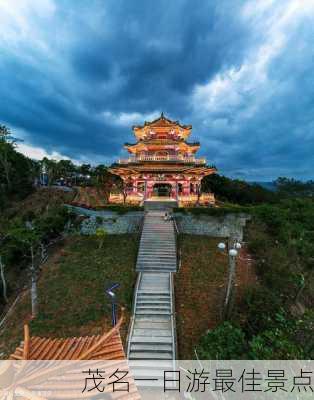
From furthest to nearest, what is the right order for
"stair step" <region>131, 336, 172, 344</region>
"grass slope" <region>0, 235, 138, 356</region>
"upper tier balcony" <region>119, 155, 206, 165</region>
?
"upper tier balcony" <region>119, 155, 206, 165</region>, "grass slope" <region>0, 235, 138, 356</region>, "stair step" <region>131, 336, 172, 344</region>

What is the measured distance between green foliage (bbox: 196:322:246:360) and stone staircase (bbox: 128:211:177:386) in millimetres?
2195

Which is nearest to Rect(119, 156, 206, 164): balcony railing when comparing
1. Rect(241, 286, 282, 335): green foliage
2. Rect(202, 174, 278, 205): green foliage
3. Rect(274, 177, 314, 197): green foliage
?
Rect(241, 286, 282, 335): green foliage

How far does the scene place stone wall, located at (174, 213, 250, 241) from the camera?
55.9 feet

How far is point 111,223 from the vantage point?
1694 cm

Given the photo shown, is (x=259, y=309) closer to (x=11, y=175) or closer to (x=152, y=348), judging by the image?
(x=152, y=348)

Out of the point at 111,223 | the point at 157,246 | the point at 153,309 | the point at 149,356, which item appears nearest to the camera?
the point at 149,356

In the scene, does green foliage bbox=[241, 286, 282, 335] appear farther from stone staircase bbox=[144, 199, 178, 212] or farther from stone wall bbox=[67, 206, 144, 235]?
stone staircase bbox=[144, 199, 178, 212]

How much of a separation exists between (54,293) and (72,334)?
3268 mm

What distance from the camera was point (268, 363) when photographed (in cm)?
522

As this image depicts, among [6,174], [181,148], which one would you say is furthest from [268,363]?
[6,174]

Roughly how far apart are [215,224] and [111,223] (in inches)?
332

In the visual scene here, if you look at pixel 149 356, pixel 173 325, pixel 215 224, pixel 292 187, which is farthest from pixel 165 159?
pixel 292 187

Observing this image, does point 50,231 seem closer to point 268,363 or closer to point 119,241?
point 119,241

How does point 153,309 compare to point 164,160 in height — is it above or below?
below
